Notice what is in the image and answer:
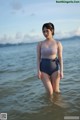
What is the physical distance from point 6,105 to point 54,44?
1.87m

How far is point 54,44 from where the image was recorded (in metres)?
6.64

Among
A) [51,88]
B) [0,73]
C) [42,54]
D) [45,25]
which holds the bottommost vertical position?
[0,73]

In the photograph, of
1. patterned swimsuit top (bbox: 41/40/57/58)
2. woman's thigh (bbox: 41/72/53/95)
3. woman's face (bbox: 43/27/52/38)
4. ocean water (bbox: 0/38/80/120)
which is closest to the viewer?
ocean water (bbox: 0/38/80/120)

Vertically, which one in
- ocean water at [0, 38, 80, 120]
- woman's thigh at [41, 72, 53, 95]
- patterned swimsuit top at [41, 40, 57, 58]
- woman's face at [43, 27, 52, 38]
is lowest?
ocean water at [0, 38, 80, 120]

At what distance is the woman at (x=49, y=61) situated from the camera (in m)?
6.66

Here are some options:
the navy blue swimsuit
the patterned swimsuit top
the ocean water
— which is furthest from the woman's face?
the ocean water

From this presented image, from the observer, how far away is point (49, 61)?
6.75 meters

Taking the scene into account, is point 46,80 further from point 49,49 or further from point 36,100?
point 36,100

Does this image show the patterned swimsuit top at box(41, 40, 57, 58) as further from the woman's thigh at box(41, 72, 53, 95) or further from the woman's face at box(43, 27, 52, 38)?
the woman's thigh at box(41, 72, 53, 95)

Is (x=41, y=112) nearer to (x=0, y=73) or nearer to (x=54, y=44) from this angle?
(x=54, y=44)

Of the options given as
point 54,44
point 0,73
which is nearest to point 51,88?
point 54,44

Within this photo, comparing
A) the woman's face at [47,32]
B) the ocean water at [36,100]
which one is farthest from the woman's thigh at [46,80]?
the woman's face at [47,32]

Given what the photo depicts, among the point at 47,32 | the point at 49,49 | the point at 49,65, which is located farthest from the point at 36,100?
the point at 47,32

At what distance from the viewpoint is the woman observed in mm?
6664
